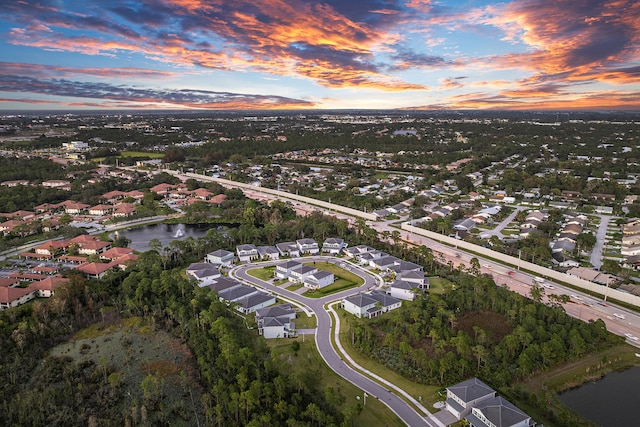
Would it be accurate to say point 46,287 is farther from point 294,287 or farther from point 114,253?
point 294,287

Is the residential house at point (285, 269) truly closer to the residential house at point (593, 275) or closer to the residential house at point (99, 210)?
the residential house at point (593, 275)

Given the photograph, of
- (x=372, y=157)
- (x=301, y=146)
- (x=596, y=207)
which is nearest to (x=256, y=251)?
(x=596, y=207)

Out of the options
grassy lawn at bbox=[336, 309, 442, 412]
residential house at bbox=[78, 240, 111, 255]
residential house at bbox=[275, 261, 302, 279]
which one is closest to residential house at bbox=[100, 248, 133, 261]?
residential house at bbox=[78, 240, 111, 255]

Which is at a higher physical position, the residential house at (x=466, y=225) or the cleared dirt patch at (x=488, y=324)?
the cleared dirt patch at (x=488, y=324)

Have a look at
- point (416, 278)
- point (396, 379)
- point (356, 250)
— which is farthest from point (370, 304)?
point (356, 250)

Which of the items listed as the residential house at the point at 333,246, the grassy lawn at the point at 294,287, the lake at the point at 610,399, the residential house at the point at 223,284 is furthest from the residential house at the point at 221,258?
the lake at the point at 610,399

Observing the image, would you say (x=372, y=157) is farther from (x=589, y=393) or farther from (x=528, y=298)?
(x=589, y=393)

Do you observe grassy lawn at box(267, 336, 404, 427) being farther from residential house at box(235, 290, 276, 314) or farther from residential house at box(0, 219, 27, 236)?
residential house at box(0, 219, 27, 236)
